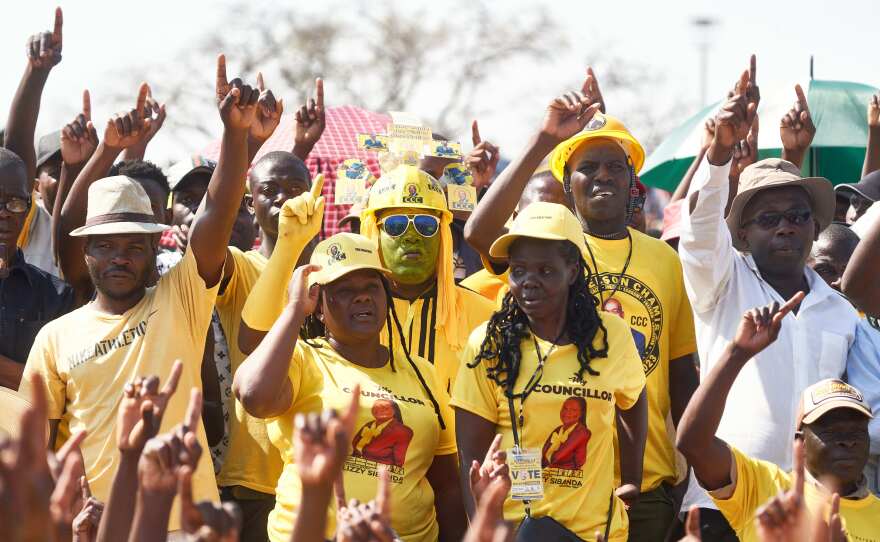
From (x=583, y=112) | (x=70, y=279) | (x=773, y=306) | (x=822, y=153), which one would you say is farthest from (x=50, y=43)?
(x=822, y=153)

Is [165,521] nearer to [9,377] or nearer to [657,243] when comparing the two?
[9,377]

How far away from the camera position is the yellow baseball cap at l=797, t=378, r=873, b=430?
Result: 4535 millimetres

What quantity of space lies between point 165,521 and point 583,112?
2921 mm

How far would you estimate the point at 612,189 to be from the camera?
5383 mm

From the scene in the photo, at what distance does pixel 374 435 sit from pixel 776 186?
6.95ft

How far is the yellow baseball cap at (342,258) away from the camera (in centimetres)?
466

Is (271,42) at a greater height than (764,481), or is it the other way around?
(271,42)

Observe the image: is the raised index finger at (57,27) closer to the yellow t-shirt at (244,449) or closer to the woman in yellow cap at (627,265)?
the yellow t-shirt at (244,449)

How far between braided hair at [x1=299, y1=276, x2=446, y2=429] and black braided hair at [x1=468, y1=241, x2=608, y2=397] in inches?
10.6

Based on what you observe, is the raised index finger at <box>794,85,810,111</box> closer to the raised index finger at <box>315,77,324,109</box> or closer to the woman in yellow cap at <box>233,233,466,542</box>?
the raised index finger at <box>315,77,324,109</box>

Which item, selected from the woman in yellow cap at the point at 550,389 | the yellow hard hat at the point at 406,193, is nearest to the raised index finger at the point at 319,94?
the yellow hard hat at the point at 406,193

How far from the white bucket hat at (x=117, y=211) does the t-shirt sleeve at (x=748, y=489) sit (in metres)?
2.42

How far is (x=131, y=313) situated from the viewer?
16.2 feet

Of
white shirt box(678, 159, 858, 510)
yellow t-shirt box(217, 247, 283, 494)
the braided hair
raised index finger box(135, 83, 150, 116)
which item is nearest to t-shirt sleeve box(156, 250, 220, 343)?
yellow t-shirt box(217, 247, 283, 494)
